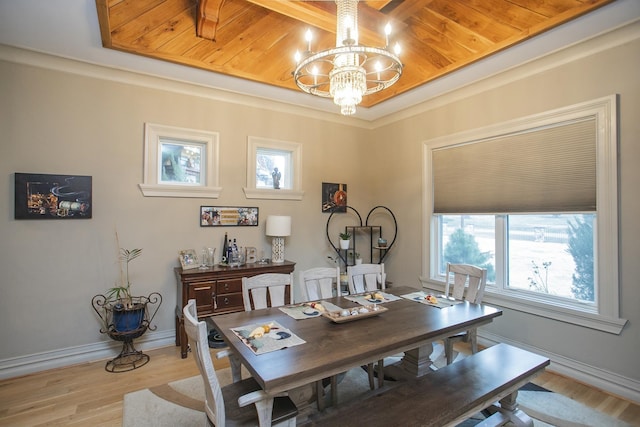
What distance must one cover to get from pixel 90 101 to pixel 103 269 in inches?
70.0

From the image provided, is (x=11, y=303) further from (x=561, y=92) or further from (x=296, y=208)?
(x=561, y=92)

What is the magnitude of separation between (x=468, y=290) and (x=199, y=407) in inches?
101

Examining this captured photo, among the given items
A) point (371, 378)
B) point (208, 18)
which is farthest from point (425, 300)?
point (208, 18)

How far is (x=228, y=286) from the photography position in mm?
3473

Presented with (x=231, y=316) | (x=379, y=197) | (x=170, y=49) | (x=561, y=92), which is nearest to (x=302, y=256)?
(x=379, y=197)

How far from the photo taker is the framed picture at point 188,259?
Answer: 3.51 meters

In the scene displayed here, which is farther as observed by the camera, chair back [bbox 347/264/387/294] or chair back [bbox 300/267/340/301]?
chair back [bbox 347/264/387/294]

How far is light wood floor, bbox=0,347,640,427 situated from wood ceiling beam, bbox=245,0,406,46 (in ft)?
11.1

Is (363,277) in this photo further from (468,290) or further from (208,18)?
(208,18)

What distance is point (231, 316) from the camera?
7.54ft

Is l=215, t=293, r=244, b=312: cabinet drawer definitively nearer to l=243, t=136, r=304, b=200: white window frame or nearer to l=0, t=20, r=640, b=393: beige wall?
l=0, t=20, r=640, b=393: beige wall

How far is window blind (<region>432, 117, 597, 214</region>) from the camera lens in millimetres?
2844

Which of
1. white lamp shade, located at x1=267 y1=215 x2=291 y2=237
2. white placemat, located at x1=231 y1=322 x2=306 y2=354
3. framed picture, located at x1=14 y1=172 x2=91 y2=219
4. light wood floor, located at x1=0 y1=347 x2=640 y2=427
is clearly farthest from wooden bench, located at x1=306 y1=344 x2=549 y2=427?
framed picture, located at x1=14 y1=172 x2=91 y2=219

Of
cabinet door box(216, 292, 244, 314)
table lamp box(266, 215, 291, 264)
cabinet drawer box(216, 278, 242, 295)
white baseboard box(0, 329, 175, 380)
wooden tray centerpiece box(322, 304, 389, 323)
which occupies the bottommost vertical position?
white baseboard box(0, 329, 175, 380)
